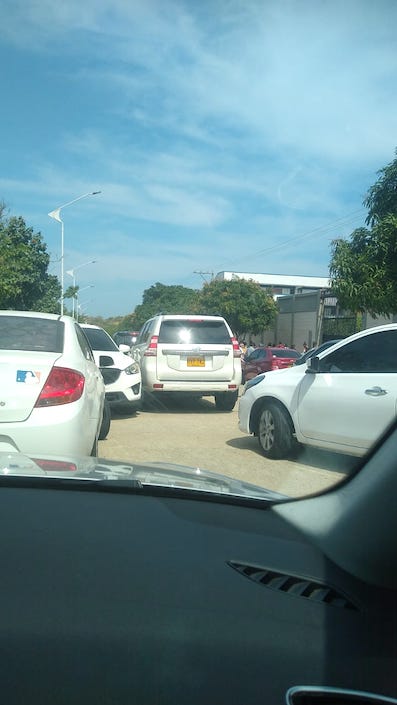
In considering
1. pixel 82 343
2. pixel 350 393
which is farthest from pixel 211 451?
pixel 82 343

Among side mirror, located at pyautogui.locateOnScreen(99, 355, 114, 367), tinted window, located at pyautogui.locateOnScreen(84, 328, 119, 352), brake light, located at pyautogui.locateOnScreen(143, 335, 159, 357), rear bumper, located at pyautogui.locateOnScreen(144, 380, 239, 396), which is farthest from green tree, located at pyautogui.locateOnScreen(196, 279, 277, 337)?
side mirror, located at pyautogui.locateOnScreen(99, 355, 114, 367)

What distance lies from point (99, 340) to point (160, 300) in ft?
224

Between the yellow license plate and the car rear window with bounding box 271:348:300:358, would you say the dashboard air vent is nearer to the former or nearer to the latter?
the yellow license plate

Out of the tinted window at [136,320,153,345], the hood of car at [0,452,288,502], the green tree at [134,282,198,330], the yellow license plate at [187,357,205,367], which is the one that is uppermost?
the green tree at [134,282,198,330]

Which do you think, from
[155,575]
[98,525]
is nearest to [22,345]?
[98,525]

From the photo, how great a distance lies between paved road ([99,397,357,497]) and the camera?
217 inches

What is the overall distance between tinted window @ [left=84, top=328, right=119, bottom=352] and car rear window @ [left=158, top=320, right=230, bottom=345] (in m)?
0.92

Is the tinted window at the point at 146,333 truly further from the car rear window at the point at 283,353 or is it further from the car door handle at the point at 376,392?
the car rear window at the point at 283,353

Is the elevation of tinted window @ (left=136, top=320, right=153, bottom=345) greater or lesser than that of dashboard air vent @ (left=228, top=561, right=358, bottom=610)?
greater

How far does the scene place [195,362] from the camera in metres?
11.8

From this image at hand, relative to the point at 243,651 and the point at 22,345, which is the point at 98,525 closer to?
the point at 243,651

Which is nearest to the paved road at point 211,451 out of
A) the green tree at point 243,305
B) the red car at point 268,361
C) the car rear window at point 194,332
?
the car rear window at point 194,332

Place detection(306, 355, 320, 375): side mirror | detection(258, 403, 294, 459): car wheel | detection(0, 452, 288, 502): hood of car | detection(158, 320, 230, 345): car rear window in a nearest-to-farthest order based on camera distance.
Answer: detection(0, 452, 288, 502): hood of car, detection(306, 355, 320, 375): side mirror, detection(258, 403, 294, 459): car wheel, detection(158, 320, 230, 345): car rear window

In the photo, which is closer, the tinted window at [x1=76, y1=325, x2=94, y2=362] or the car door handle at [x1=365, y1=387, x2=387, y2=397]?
the car door handle at [x1=365, y1=387, x2=387, y2=397]
